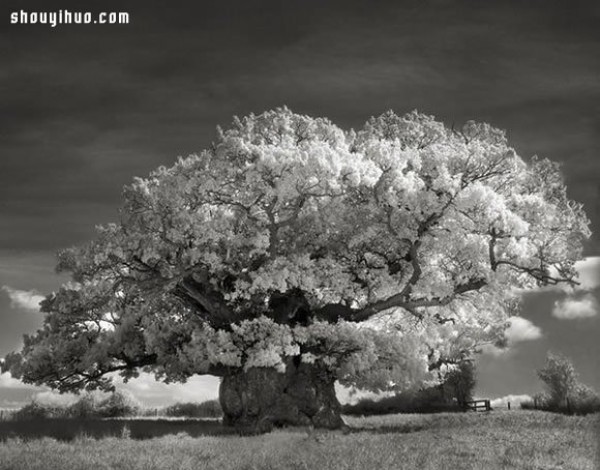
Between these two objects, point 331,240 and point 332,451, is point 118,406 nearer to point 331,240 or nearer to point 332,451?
point 331,240

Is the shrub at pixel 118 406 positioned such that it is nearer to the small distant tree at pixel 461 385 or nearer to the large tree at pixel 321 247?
the large tree at pixel 321 247

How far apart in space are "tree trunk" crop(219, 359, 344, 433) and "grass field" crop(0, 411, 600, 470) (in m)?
3.39

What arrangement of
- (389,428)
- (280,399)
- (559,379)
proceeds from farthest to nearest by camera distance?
(559,379)
(280,399)
(389,428)

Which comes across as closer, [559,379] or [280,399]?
[280,399]

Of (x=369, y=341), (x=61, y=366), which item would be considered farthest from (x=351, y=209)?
(x=61, y=366)

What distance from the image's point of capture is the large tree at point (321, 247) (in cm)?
2795

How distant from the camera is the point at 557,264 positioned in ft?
101

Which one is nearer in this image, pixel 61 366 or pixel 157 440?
pixel 157 440

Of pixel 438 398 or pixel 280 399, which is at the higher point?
pixel 280 399

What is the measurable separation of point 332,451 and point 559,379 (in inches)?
1261

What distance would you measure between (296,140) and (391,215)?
4946 millimetres

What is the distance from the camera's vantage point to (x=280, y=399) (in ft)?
98.4

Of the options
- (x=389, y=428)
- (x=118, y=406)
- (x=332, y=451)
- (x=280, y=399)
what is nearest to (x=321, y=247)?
(x=280, y=399)

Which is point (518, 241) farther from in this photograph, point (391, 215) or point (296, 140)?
point (296, 140)
